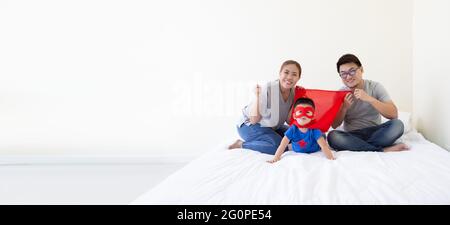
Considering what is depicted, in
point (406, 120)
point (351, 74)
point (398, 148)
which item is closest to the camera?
point (398, 148)

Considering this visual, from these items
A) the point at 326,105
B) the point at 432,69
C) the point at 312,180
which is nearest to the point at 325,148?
the point at 326,105

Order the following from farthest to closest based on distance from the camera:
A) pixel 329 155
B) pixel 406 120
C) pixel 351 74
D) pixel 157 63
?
pixel 157 63 → pixel 406 120 → pixel 351 74 → pixel 329 155

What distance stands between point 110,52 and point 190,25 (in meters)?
0.64

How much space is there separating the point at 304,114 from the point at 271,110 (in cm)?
26

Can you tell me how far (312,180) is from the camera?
1054 millimetres

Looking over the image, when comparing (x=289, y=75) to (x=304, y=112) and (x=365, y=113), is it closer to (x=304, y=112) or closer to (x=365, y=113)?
(x=304, y=112)

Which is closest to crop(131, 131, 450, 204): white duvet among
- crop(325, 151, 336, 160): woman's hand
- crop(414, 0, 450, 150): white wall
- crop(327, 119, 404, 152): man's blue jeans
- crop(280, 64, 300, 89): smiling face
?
crop(325, 151, 336, 160): woman's hand

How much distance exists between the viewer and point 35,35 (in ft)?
8.20

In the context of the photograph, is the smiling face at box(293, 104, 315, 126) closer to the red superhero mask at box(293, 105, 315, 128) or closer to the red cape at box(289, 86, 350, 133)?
the red superhero mask at box(293, 105, 315, 128)

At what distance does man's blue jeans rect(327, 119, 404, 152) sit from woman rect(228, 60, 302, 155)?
267 millimetres

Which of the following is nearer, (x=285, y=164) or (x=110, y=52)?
(x=285, y=164)

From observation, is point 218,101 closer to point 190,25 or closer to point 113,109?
point 190,25
